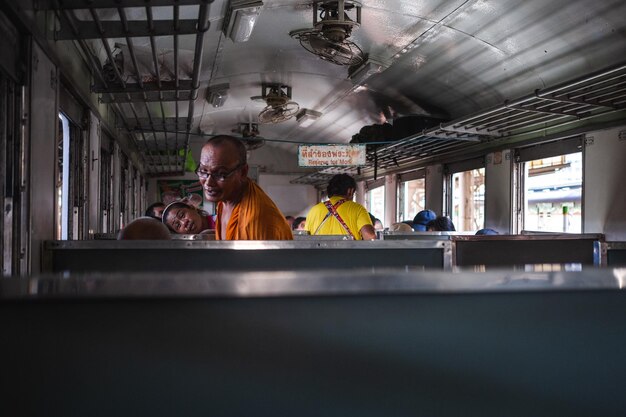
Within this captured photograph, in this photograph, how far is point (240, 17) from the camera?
5461mm

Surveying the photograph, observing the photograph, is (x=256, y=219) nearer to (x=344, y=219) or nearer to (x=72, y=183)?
(x=344, y=219)

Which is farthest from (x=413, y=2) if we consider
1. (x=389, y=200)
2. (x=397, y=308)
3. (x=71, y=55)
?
(x=389, y=200)

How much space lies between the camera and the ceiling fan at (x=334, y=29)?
5.48 m

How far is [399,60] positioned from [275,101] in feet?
9.14

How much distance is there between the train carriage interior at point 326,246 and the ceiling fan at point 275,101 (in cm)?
20

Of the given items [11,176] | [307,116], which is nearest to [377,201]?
[307,116]

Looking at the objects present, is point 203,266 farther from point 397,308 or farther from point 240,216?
point 397,308

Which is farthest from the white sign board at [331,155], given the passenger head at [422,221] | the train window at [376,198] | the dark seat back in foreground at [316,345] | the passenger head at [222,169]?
the dark seat back in foreground at [316,345]

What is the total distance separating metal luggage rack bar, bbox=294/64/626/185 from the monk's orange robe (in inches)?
130

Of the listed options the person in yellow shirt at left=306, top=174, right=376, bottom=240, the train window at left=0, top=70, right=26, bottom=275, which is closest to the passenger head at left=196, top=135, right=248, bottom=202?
the train window at left=0, top=70, right=26, bottom=275

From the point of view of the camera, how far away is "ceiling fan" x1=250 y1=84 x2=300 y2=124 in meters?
9.30

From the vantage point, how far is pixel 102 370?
2.98 feet

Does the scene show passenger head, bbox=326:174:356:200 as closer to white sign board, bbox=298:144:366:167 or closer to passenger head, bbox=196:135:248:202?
passenger head, bbox=196:135:248:202

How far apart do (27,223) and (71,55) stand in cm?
184
